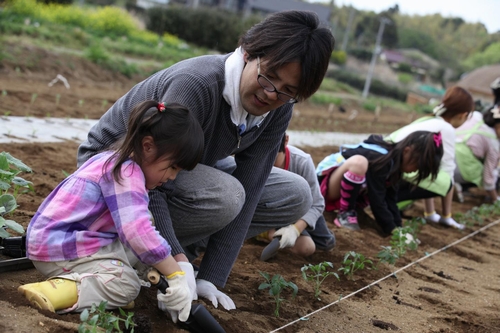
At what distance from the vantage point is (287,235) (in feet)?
11.4

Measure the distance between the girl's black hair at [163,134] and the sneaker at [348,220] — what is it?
110 inches

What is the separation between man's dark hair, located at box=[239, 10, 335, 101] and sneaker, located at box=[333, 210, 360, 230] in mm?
2476

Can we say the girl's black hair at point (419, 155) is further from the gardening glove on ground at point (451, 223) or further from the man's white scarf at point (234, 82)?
the man's white scarf at point (234, 82)

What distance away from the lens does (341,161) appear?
16.3 feet

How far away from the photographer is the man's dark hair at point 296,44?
239cm

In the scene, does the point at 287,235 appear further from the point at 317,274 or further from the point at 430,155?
the point at 430,155

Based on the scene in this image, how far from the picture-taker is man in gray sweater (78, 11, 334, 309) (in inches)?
95.5

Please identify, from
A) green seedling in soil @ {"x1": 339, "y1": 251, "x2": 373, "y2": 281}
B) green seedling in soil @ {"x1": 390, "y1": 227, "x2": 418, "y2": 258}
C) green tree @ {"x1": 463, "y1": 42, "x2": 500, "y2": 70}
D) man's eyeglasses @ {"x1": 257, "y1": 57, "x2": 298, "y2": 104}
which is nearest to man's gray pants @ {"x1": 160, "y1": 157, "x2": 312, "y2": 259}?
man's eyeglasses @ {"x1": 257, "y1": 57, "x2": 298, "y2": 104}

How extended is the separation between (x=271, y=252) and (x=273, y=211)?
35cm

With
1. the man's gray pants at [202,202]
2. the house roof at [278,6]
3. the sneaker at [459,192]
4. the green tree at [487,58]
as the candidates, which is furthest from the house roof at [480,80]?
the house roof at [278,6]

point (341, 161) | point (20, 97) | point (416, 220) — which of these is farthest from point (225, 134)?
point (20, 97)

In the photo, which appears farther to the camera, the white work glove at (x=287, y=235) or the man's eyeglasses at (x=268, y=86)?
the white work glove at (x=287, y=235)

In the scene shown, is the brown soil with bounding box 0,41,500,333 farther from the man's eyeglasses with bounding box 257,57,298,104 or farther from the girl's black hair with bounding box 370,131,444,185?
the man's eyeglasses with bounding box 257,57,298,104

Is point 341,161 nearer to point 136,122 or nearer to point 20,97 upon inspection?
point 136,122
